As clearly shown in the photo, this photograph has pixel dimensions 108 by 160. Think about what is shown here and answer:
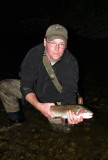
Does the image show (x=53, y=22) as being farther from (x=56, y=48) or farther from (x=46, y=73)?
(x=56, y=48)

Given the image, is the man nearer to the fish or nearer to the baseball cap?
the baseball cap

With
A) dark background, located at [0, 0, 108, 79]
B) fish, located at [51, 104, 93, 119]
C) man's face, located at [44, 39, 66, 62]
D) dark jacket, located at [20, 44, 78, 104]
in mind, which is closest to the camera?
fish, located at [51, 104, 93, 119]

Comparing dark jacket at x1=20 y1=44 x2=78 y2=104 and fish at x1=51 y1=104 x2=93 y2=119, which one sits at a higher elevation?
dark jacket at x1=20 y1=44 x2=78 y2=104

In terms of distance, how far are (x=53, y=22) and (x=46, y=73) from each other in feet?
148

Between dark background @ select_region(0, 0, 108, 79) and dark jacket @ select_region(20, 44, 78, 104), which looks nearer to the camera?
dark jacket @ select_region(20, 44, 78, 104)

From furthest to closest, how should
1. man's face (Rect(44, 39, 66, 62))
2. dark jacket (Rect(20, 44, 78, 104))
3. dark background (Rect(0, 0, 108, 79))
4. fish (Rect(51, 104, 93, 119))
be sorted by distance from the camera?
dark background (Rect(0, 0, 108, 79)), dark jacket (Rect(20, 44, 78, 104)), man's face (Rect(44, 39, 66, 62)), fish (Rect(51, 104, 93, 119))

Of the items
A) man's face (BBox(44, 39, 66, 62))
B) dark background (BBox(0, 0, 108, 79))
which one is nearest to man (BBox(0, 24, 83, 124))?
man's face (BBox(44, 39, 66, 62))

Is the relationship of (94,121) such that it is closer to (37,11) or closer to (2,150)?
(2,150)

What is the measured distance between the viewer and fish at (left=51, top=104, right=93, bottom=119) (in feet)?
14.1

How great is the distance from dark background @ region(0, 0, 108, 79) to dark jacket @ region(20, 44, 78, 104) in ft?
21.1

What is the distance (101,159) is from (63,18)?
46.3 meters

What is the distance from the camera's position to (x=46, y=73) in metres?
5.25

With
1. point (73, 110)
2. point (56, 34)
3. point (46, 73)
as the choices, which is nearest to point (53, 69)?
point (46, 73)

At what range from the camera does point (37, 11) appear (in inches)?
2389
